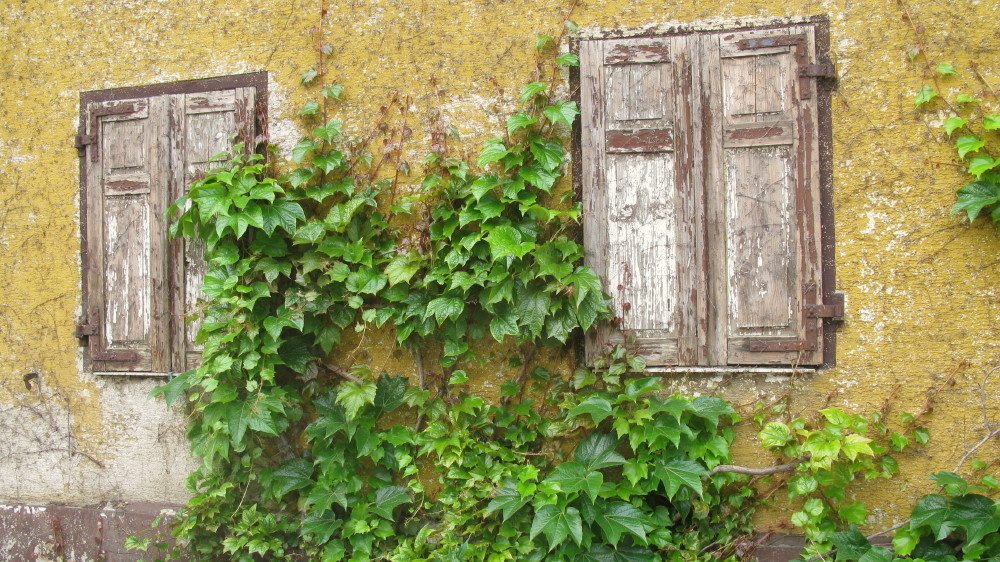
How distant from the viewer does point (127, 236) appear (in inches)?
147

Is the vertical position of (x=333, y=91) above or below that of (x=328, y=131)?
above

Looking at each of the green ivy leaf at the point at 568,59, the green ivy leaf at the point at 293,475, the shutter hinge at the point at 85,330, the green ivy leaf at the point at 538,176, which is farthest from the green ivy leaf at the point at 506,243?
the shutter hinge at the point at 85,330

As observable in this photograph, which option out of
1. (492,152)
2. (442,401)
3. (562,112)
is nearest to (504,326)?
(442,401)

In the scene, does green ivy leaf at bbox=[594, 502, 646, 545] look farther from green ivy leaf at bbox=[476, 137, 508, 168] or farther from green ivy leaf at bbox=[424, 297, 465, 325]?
green ivy leaf at bbox=[476, 137, 508, 168]

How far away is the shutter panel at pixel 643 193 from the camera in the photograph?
3.17 meters

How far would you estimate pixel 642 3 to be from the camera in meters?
3.26

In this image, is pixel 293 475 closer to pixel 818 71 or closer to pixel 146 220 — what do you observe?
pixel 146 220

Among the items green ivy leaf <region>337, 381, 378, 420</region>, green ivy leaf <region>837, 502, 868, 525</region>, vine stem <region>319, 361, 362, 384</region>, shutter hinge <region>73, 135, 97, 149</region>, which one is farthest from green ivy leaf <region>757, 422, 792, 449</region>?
shutter hinge <region>73, 135, 97, 149</region>

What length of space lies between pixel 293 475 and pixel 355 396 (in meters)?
0.57

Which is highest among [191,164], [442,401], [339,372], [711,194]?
[191,164]

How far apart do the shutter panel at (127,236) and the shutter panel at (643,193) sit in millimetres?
2354

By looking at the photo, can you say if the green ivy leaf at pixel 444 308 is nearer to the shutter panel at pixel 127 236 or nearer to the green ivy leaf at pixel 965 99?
the shutter panel at pixel 127 236

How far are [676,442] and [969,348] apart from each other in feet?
4.59

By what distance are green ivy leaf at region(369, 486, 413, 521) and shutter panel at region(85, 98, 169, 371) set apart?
4.71ft
